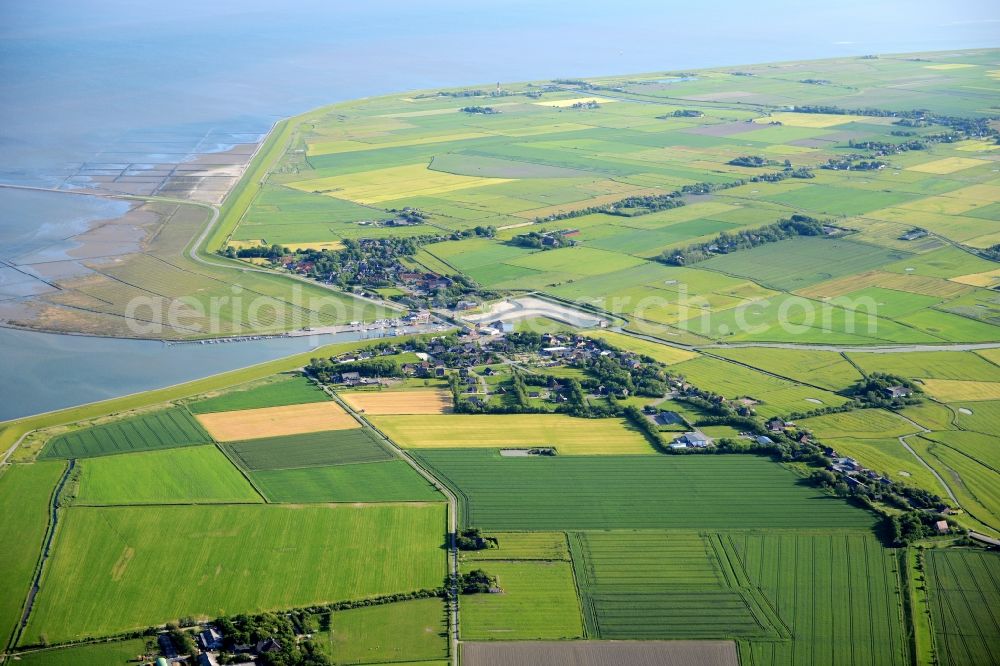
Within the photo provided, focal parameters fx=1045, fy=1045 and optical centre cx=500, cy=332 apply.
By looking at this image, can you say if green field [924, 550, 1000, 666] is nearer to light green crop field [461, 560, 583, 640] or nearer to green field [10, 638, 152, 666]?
light green crop field [461, 560, 583, 640]

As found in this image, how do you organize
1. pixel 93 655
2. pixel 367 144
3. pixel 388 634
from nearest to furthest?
pixel 93 655, pixel 388 634, pixel 367 144

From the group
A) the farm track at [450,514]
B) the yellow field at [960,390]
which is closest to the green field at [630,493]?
the farm track at [450,514]

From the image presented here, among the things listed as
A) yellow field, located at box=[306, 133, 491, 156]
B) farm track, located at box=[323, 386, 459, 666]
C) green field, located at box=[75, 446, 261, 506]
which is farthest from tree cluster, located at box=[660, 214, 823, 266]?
yellow field, located at box=[306, 133, 491, 156]

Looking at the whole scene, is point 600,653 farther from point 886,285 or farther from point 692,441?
point 886,285

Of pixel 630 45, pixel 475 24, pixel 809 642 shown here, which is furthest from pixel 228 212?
pixel 475 24

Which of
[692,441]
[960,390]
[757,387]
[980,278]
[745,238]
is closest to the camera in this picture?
[692,441]

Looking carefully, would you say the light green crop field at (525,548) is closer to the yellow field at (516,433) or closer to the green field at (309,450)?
the yellow field at (516,433)

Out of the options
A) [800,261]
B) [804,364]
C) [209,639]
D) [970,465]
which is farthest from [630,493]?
[800,261]
